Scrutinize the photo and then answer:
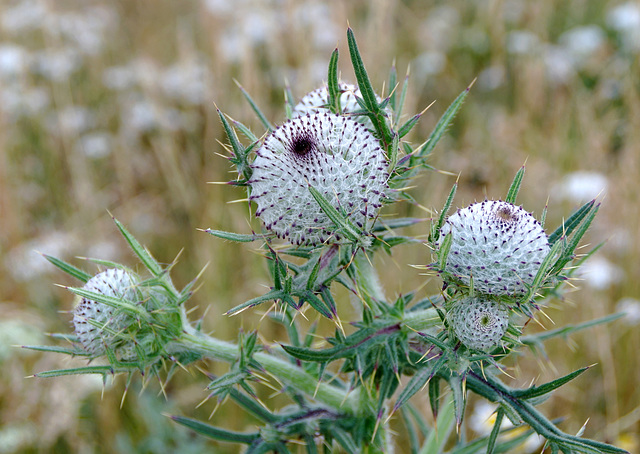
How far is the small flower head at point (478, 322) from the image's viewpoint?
1.54m

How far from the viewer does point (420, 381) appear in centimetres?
163

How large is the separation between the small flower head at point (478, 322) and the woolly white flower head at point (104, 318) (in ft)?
3.15

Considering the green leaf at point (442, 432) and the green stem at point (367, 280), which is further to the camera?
the green leaf at point (442, 432)

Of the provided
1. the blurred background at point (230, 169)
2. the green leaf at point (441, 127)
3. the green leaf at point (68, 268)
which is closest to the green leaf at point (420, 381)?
the green leaf at point (441, 127)

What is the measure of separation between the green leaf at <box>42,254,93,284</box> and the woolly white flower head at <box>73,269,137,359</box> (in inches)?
2.9

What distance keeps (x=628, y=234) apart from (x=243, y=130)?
13.8ft

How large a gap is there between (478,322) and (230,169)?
431 centimetres

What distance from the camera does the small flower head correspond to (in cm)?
154

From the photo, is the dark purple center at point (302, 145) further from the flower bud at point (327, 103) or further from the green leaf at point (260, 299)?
the green leaf at point (260, 299)

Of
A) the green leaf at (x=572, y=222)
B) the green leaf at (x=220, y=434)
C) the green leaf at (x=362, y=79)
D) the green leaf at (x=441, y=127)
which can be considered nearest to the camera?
the green leaf at (x=362, y=79)

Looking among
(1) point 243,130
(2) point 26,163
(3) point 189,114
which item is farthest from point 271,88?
(1) point 243,130

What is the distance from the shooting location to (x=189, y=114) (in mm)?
7422

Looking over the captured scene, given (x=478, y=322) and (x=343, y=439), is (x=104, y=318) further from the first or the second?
(x=478, y=322)

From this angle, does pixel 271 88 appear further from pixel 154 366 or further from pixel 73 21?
pixel 154 366
